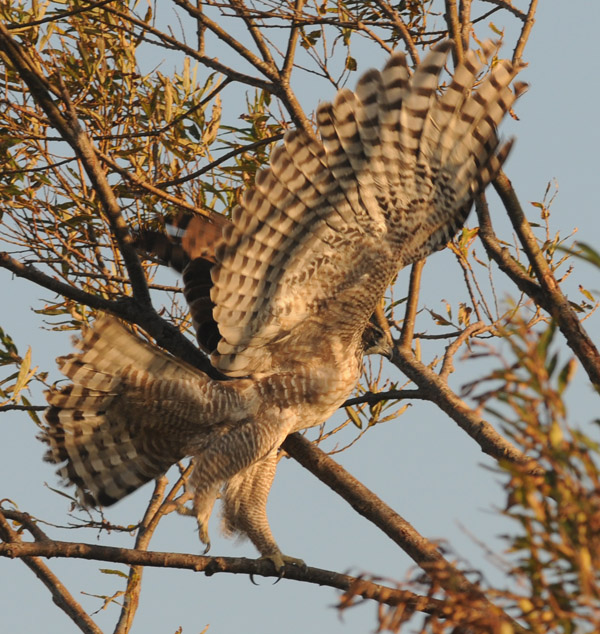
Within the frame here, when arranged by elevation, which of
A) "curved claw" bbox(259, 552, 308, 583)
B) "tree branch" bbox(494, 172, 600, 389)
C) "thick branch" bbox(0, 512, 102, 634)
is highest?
"tree branch" bbox(494, 172, 600, 389)

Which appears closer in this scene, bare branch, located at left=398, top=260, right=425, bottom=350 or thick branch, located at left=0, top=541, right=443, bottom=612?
thick branch, located at left=0, top=541, right=443, bottom=612

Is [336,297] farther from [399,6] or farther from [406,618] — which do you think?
[406,618]

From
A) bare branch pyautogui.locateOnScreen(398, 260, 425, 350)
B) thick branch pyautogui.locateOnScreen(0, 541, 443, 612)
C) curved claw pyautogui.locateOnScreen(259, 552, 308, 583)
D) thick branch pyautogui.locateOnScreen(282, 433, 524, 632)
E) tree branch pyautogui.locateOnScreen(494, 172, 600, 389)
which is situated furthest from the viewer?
bare branch pyautogui.locateOnScreen(398, 260, 425, 350)

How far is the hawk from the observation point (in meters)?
3.72

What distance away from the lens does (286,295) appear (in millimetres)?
3930

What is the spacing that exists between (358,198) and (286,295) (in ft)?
1.55

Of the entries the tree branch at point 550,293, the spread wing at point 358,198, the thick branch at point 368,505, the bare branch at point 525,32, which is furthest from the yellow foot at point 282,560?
the bare branch at point 525,32

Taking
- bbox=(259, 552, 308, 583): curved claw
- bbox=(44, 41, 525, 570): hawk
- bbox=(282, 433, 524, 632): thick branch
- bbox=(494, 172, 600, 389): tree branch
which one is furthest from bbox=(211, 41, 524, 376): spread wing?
bbox=(259, 552, 308, 583): curved claw

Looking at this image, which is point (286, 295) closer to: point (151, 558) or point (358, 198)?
point (358, 198)

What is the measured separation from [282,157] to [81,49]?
3.27 ft

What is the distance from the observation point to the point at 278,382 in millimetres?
4125

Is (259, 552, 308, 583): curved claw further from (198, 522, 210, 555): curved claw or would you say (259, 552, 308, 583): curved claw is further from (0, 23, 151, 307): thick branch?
(0, 23, 151, 307): thick branch

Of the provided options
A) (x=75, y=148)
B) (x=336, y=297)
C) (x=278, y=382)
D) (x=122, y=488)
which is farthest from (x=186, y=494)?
(x=75, y=148)

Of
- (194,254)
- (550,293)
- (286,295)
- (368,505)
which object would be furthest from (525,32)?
(368,505)
